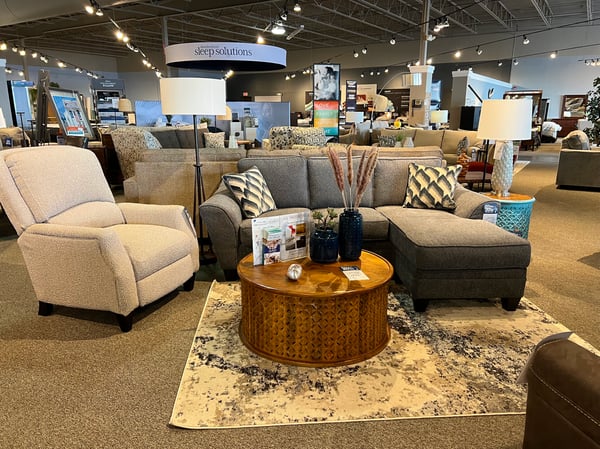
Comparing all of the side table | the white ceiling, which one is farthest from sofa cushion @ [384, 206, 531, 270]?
the white ceiling

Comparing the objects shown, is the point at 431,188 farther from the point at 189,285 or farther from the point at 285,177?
the point at 189,285

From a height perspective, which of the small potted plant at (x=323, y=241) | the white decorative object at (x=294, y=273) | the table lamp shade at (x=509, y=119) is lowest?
the white decorative object at (x=294, y=273)

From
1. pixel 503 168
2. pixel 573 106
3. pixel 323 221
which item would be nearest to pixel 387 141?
pixel 503 168

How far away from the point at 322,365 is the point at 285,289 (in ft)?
1.43

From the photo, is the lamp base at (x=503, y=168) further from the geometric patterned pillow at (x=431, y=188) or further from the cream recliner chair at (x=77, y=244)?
Result: the cream recliner chair at (x=77, y=244)

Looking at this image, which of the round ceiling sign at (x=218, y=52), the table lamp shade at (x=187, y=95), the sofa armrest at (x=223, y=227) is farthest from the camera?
the round ceiling sign at (x=218, y=52)

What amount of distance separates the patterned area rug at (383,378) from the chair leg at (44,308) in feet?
3.22

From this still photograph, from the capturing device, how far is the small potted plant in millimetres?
2465

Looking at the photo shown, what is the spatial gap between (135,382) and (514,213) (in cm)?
317

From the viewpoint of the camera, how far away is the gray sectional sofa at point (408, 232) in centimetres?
270

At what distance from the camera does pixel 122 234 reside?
2.85m

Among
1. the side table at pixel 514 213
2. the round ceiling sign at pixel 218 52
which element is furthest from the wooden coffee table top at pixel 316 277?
the round ceiling sign at pixel 218 52

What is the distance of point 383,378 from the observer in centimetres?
215

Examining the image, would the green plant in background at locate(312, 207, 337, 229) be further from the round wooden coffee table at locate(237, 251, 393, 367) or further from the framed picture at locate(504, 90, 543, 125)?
the framed picture at locate(504, 90, 543, 125)
